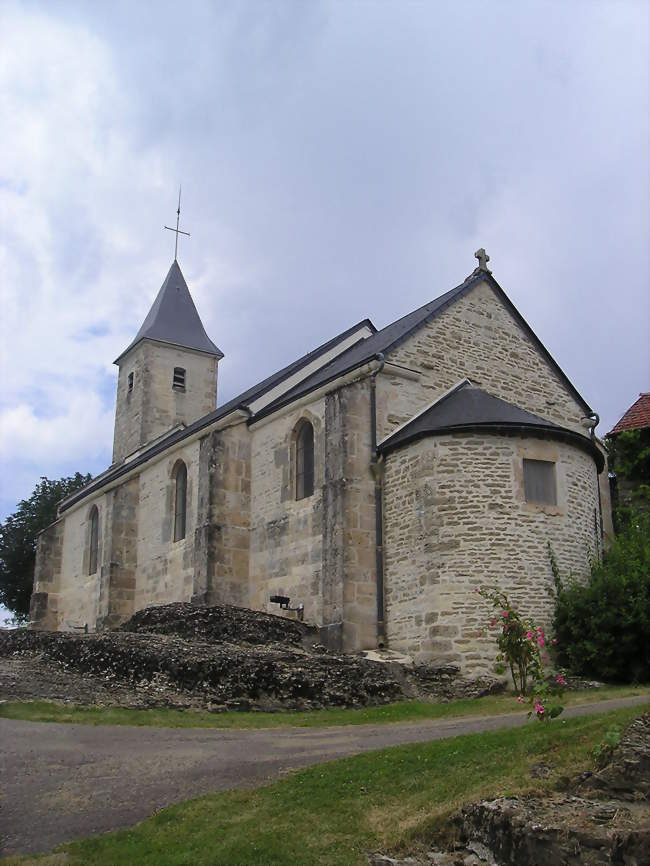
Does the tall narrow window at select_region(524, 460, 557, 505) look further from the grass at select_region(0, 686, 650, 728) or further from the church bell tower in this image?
the church bell tower

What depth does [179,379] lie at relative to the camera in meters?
41.5

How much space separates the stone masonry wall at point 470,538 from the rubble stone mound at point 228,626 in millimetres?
1984

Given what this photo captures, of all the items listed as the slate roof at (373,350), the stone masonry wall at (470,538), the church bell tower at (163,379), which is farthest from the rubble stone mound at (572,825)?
the church bell tower at (163,379)

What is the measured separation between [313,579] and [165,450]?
9276 mm

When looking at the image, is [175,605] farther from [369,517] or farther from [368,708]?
[368,708]

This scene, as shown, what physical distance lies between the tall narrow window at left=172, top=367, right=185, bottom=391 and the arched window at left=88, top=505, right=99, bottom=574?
370 inches

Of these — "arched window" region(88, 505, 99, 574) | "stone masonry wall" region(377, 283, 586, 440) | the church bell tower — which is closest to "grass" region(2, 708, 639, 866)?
"stone masonry wall" region(377, 283, 586, 440)

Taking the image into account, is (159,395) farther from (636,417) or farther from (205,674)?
(205,674)

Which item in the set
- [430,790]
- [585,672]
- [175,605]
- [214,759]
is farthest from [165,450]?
[430,790]

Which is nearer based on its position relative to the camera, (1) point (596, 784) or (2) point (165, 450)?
(1) point (596, 784)

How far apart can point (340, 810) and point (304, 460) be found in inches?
593

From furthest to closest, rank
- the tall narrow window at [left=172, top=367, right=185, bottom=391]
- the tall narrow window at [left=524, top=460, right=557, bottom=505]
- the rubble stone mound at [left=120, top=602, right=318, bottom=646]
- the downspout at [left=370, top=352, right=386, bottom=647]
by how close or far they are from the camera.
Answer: the tall narrow window at [left=172, top=367, right=185, bottom=391]
the downspout at [left=370, top=352, right=386, bottom=647]
the tall narrow window at [left=524, top=460, right=557, bottom=505]
the rubble stone mound at [left=120, top=602, right=318, bottom=646]

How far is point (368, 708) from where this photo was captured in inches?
581

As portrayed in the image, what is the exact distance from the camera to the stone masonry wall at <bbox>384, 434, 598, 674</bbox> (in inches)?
683
